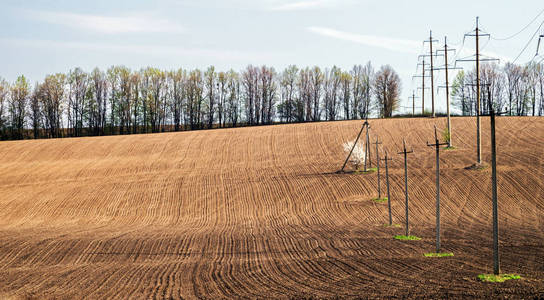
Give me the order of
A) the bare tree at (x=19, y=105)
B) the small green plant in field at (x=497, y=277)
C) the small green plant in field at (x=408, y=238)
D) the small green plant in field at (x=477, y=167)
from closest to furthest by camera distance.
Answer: the small green plant in field at (x=497, y=277), the small green plant in field at (x=408, y=238), the small green plant in field at (x=477, y=167), the bare tree at (x=19, y=105)

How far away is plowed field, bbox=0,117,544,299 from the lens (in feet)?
55.5

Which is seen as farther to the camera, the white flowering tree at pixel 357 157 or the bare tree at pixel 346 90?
the bare tree at pixel 346 90

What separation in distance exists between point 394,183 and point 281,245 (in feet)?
66.0

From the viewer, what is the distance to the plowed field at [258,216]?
55.5 ft

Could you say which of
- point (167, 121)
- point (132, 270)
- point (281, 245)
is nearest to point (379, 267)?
point (281, 245)

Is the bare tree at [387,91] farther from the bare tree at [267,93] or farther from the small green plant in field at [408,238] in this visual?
the small green plant in field at [408,238]

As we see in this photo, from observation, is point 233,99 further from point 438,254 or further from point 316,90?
point 438,254

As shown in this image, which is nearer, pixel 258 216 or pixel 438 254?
pixel 438 254

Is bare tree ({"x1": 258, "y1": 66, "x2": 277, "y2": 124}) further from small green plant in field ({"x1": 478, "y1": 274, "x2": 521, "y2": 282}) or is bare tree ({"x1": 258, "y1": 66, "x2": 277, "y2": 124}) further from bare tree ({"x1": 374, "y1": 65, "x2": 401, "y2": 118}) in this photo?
small green plant in field ({"x1": 478, "y1": 274, "x2": 521, "y2": 282})

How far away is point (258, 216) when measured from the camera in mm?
35938

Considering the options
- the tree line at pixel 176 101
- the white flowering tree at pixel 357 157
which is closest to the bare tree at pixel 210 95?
the tree line at pixel 176 101

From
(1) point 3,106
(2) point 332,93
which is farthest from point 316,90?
(1) point 3,106

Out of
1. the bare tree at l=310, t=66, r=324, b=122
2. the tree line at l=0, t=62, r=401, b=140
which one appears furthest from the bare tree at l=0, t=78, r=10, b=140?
the bare tree at l=310, t=66, r=324, b=122

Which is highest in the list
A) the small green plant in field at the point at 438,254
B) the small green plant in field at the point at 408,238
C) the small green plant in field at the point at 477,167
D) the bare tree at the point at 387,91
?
the bare tree at the point at 387,91
